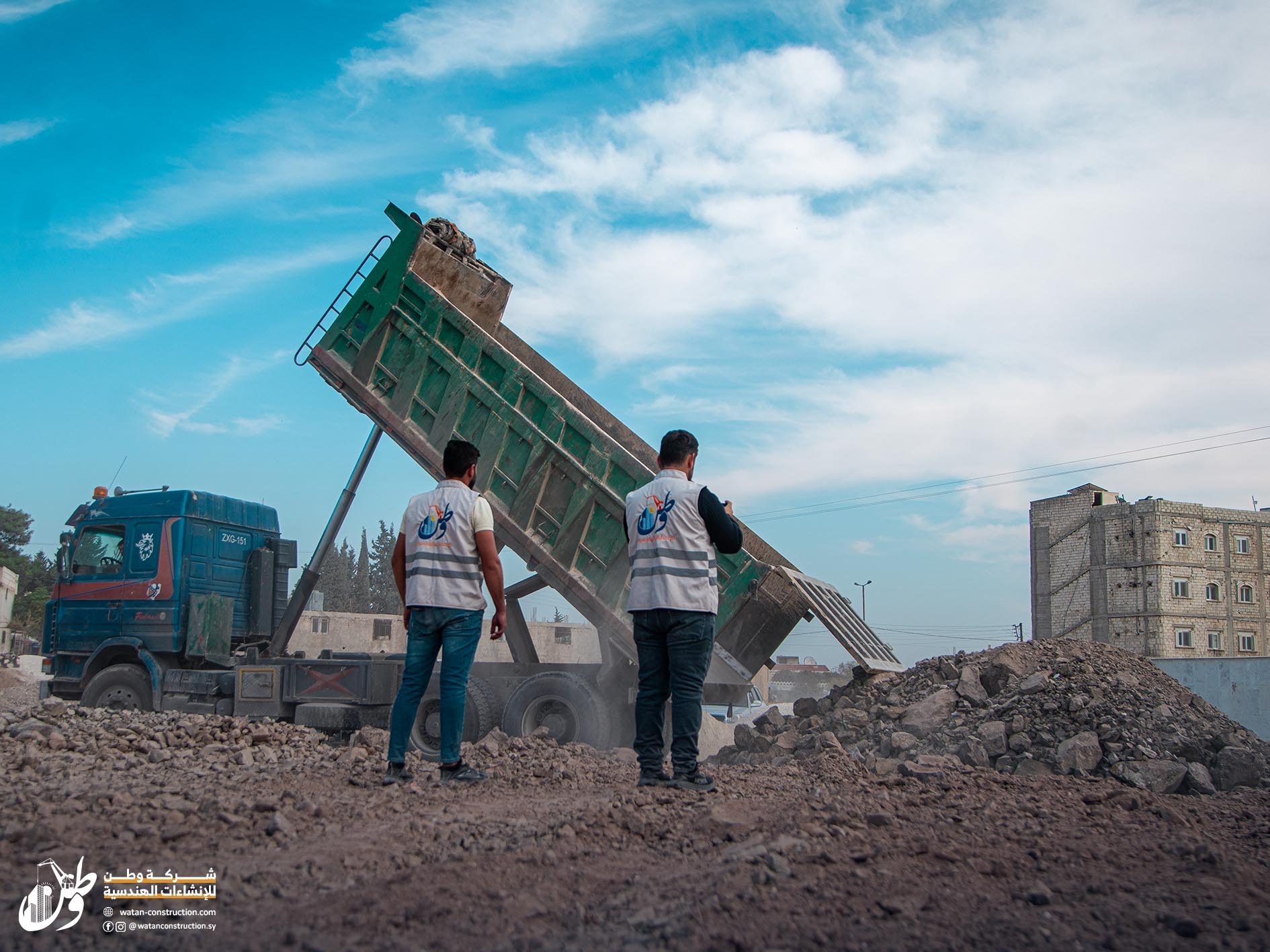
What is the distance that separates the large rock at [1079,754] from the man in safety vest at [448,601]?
11.4 ft

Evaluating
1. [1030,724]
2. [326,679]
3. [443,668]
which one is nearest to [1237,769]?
[1030,724]

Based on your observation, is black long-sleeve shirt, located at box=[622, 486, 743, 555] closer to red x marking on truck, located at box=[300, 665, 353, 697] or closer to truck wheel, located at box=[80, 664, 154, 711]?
red x marking on truck, located at box=[300, 665, 353, 697]

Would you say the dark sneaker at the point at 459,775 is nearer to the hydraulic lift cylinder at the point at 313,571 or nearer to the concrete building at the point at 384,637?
the hydraulic lift cylinder at the point at 313,571

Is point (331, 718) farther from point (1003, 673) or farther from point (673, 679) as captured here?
point (1003, 673)

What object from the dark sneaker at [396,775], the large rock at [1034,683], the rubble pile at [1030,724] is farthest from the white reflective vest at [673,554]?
the large rock at [1034,683]

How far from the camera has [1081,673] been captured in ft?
23.6

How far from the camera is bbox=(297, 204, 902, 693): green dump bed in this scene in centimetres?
780

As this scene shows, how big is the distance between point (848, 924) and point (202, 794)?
3176 millimetres

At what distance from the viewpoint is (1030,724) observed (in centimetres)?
649

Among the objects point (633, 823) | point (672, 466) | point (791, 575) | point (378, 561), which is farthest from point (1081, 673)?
point (378, 561)

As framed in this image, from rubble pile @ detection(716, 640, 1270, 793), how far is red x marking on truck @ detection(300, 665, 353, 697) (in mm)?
4015

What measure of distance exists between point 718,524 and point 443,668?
A: 1.64 metres

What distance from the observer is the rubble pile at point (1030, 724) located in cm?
582

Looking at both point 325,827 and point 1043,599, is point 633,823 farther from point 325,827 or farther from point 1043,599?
point 1043,599
